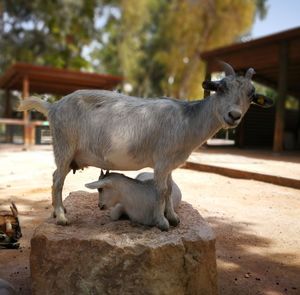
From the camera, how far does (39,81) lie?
16.1 metres

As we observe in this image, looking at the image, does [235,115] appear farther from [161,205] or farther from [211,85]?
[161,205]

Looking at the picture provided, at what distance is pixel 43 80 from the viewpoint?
15797mm

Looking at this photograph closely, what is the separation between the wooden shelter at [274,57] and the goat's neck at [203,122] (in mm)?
8272

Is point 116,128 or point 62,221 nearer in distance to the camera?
point 116,128

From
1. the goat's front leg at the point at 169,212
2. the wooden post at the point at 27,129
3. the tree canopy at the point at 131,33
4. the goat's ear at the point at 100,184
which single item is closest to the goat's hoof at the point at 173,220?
the goat's front leg at the point at 169,212

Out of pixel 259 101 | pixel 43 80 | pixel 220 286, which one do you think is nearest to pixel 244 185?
pixel 220 286

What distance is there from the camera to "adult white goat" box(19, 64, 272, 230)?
2635 mm

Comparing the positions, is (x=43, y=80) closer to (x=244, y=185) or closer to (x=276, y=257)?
(x=244, y=185)

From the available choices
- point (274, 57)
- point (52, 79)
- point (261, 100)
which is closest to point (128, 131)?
point (261, 100)

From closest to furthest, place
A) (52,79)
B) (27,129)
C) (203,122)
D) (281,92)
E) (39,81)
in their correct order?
(203,122)
(281,92)
(27,129)
(52,79)
(39,81)

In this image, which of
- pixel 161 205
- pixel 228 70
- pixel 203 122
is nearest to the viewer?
pixel 228 70

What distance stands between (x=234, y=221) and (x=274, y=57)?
8.68 metres

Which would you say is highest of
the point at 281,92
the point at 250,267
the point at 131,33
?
the point at 131,33

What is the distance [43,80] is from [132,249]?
14.5 m
